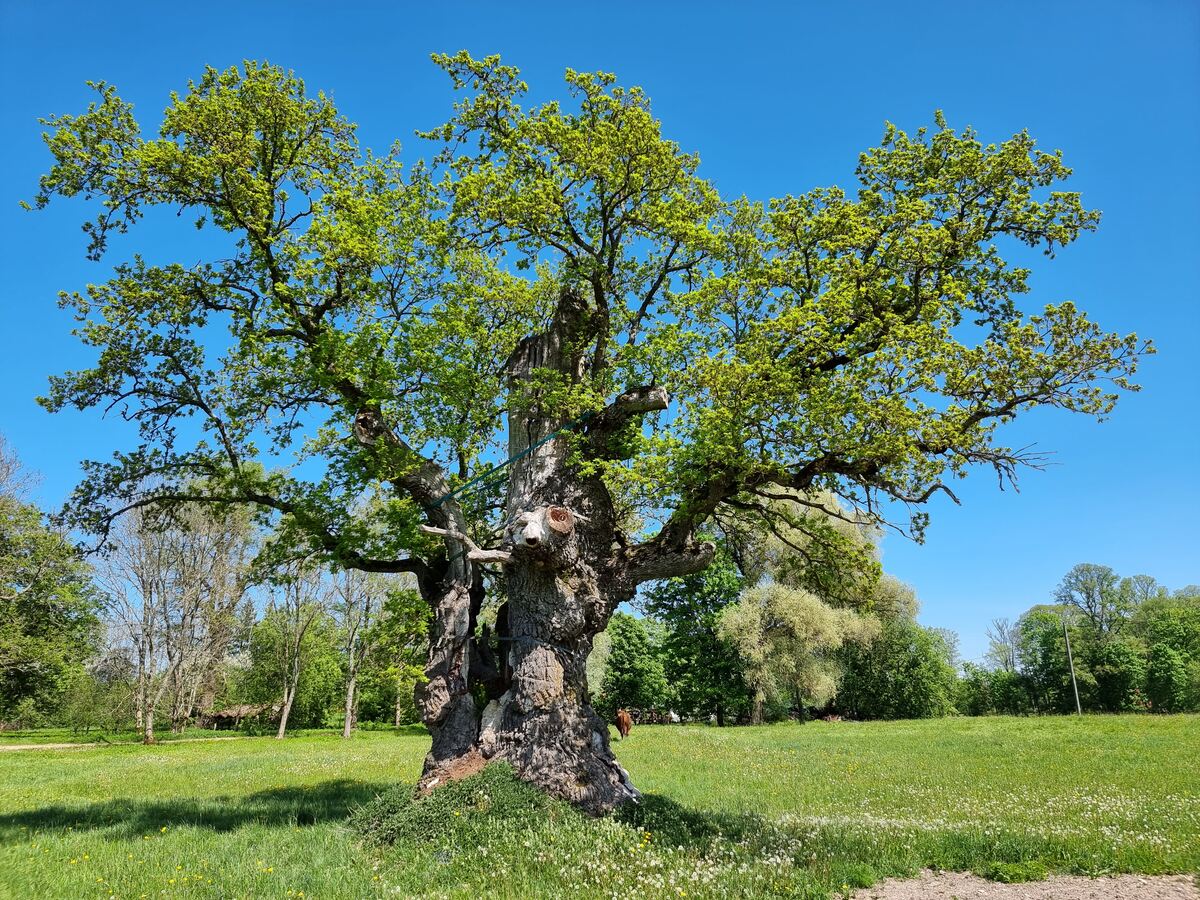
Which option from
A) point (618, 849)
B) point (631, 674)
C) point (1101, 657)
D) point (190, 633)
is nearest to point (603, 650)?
point (631, 674)

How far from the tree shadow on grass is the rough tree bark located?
345cm

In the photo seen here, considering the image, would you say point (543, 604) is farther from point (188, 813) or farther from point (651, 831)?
point (188, 813)

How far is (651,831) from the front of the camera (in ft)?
34.0

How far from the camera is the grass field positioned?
841 cm

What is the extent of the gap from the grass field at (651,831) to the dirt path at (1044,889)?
0.93 ft

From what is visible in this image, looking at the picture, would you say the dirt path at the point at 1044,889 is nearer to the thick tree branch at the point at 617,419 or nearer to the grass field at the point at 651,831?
the grass field at the point at 651,831

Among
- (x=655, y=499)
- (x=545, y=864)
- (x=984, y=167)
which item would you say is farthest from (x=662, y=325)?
(x=545, y=864)

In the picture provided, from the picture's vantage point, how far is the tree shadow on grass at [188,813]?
504 inches

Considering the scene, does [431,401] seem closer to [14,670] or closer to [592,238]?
[592,238]

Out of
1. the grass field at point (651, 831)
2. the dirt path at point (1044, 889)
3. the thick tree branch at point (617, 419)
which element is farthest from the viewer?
the thick tree branch at point (617, 419)

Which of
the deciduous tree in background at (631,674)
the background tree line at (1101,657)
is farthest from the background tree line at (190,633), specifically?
the background tree line at (1101,657)

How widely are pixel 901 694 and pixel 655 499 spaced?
4968 centimetres

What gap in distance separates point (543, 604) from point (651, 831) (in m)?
4.01

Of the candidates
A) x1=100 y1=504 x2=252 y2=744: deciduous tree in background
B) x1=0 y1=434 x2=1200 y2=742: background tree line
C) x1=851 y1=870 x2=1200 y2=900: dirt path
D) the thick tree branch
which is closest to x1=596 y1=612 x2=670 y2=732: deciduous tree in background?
x1=0 y1=434 x2=1200 y2=742: background tree line
